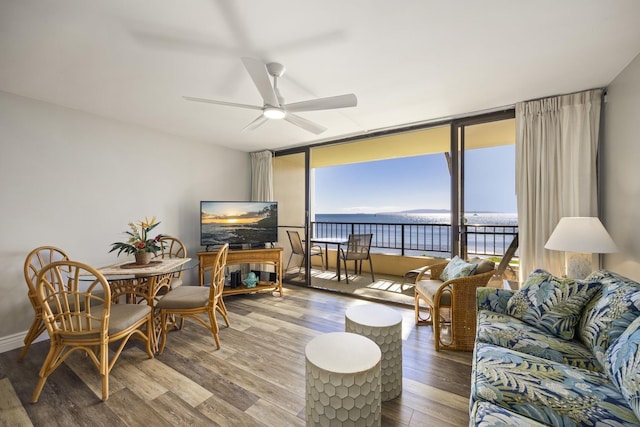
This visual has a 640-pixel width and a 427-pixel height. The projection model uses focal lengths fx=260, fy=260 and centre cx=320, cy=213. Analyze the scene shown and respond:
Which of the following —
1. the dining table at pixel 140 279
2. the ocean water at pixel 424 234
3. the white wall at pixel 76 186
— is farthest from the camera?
the ocean water at pixel 424 234

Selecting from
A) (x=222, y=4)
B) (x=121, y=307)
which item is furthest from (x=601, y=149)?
(x=121, y=307)

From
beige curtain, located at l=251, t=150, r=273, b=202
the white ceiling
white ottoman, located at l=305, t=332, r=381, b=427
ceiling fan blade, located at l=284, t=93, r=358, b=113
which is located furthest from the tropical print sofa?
beige curtain, located at l=251, t=150, r=273, b=202

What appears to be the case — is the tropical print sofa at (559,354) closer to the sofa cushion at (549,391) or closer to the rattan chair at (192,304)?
the sofa cushion at (549,391)

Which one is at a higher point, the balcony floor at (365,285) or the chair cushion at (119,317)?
the chair cushion at (119,317)

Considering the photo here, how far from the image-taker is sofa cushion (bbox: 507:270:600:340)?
1588 millimetres

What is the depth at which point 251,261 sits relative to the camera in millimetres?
3900

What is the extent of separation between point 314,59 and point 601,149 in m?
2.75

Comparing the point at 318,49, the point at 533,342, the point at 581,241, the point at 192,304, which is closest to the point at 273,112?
the point at 318,49

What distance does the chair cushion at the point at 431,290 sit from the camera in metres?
2.49

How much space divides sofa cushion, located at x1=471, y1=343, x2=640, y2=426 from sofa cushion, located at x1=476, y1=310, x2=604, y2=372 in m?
0.11

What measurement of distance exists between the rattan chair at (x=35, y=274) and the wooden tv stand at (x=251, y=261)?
1.42 m

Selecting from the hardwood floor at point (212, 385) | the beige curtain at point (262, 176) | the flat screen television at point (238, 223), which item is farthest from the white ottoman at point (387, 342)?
the beige curtain at point (262, 176)

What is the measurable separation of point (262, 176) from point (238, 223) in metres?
1.11

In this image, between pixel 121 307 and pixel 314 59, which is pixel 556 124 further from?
pixel 121 307
